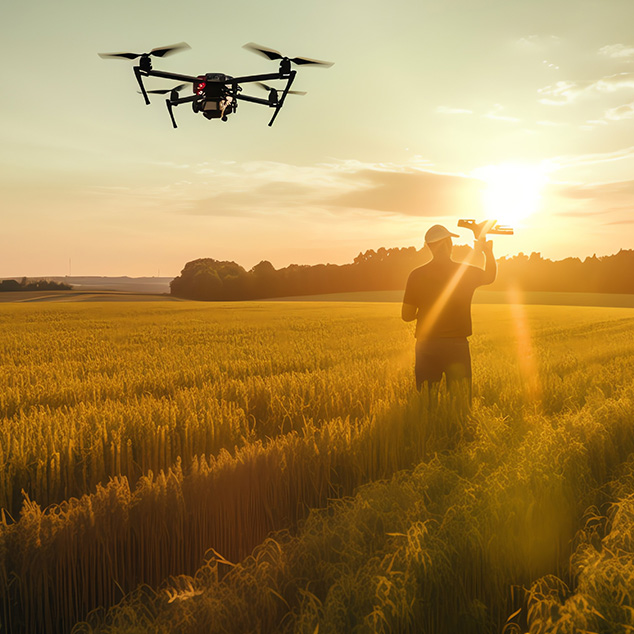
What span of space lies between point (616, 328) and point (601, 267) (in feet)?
232

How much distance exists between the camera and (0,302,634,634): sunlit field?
258cm

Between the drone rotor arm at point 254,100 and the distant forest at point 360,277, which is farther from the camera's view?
the distant forest at point 360,277

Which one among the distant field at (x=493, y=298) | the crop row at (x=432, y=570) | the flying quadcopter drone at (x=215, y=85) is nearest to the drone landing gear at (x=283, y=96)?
the flying quadcopter drone at (x=215, y=85)

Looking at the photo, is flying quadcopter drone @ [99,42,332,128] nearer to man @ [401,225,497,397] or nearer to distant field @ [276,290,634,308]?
man @ [401,225,497,397]

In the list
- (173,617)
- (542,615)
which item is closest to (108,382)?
(173,617)

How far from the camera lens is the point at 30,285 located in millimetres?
99750

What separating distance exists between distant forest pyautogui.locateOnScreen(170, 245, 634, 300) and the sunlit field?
87062 millimetres

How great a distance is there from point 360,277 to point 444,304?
9456cm

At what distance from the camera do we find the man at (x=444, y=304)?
6.30 meters

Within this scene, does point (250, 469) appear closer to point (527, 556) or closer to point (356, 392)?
point (527, 556)

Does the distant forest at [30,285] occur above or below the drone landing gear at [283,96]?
below

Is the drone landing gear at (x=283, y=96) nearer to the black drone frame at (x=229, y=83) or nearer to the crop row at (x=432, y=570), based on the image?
the black drone frame at (x=229, y=83)

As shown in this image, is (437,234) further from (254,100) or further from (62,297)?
(62,297)

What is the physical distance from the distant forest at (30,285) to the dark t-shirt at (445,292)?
105445mm
